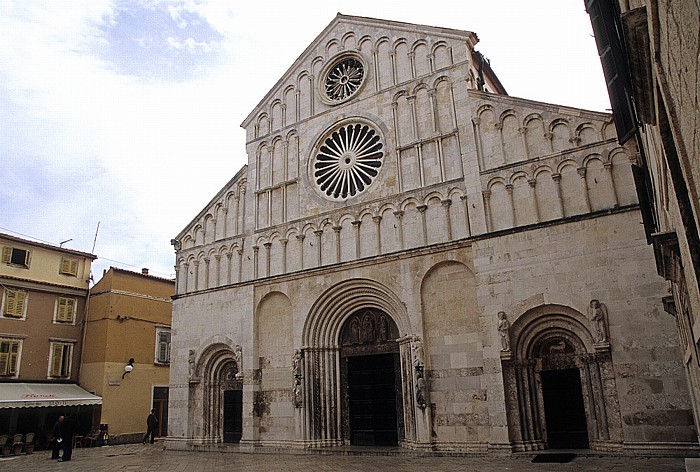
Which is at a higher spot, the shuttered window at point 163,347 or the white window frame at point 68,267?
the white window frame at point 68,267

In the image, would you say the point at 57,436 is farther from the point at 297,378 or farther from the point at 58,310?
the point at 58,310

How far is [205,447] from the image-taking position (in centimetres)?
1969

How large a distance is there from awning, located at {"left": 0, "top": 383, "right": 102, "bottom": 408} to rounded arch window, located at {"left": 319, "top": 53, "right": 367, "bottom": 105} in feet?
52.0

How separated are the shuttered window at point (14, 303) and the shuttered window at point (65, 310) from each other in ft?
5.34

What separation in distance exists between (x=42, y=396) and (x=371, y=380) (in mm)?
13863

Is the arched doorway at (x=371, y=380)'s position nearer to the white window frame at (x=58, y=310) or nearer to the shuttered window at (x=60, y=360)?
the shuttered window at (x=60, y=360)

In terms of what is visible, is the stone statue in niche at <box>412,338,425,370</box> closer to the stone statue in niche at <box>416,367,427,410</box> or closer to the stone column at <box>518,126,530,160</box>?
the stone statue in niche at <box>416,367,427,410</box>

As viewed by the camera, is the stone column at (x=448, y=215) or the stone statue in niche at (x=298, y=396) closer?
the stone column at (x=448, y=215)

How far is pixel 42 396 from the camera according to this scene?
2228cm

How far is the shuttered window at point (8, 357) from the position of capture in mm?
22625

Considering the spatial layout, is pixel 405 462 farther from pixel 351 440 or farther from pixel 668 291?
pixel 668 291

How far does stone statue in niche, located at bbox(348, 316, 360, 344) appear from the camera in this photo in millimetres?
18322

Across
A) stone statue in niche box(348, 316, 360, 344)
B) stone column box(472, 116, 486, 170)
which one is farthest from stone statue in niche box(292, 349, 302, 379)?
stone column box(472, 116, 486, 170)

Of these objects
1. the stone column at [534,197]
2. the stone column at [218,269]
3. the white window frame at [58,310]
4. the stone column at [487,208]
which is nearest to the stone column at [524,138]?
the stone column at [534,197]
